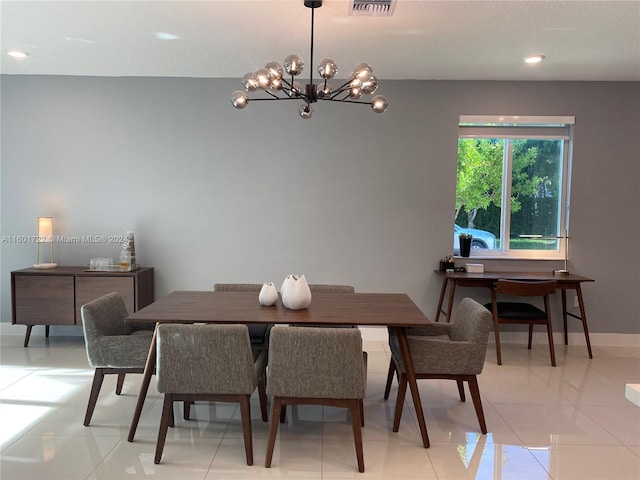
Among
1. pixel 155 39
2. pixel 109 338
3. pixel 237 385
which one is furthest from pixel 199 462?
pixel 155 39

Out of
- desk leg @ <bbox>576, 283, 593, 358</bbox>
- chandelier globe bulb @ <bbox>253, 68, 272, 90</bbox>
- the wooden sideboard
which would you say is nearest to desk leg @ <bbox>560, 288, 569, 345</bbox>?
desk leg @ <bbox>576, 283, 593, 358</bbox>

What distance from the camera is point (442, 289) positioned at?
455cm

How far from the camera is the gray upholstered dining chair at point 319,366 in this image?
2.38 meters

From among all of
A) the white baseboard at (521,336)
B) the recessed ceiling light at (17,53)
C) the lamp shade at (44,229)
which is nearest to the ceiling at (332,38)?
the recessed ceiling light at (17,53)

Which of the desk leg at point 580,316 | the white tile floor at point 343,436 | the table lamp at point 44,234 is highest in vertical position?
the table lamp at point 44,234

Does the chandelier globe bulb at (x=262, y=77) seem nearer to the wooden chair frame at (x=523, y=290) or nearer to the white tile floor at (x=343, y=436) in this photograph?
the white tile floor at (x=343, y=436)

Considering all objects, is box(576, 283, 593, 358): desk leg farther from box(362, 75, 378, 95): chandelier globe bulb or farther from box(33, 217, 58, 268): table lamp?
box(33, 217, 58, 268): table lamp

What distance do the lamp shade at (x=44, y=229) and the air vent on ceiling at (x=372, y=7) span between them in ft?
11.2

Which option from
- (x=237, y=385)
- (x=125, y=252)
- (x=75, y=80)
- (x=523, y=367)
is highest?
(x=75, y=80)

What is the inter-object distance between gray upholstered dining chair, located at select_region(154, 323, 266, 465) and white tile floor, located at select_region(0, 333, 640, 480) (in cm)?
24

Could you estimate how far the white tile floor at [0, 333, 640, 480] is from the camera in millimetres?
2430

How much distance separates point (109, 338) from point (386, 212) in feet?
9.19

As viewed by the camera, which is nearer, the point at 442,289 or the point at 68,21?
the point at 68,21

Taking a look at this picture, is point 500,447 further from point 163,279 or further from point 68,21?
point 68,21
